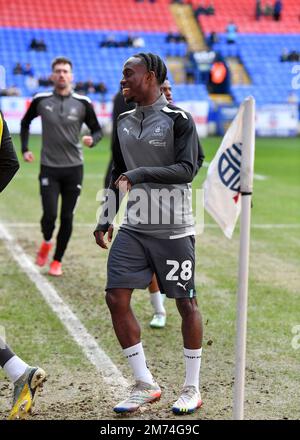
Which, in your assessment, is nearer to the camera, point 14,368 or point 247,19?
point 14,368

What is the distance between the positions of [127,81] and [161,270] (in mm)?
1172

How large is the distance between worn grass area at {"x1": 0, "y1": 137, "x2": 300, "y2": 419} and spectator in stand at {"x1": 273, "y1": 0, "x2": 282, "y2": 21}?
3435 centimetres

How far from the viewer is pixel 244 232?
3.88 meters

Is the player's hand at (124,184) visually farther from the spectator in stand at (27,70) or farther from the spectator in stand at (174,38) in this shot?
the spectator in stand at (174,38)

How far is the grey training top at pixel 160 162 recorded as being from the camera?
4.61 metres

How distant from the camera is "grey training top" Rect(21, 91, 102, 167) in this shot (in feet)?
28.0

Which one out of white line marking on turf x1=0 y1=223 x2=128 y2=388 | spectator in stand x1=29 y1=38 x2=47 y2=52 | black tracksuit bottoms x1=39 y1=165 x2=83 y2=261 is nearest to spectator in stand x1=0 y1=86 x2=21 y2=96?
spectator in stand x1=29 y1=38 x2=47 y2=52

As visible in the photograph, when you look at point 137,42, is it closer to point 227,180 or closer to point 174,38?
point 174,38

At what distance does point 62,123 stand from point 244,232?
500 centimetres

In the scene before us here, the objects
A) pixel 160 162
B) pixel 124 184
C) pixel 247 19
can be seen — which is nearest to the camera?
pixel 124 184

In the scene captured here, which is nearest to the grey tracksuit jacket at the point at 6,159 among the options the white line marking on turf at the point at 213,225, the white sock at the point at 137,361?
the white sock at the point at 137,361

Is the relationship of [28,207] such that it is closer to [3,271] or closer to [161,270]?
[3,271]

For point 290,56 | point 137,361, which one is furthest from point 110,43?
point 137,361

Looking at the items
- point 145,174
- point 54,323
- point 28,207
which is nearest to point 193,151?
point 145,174
